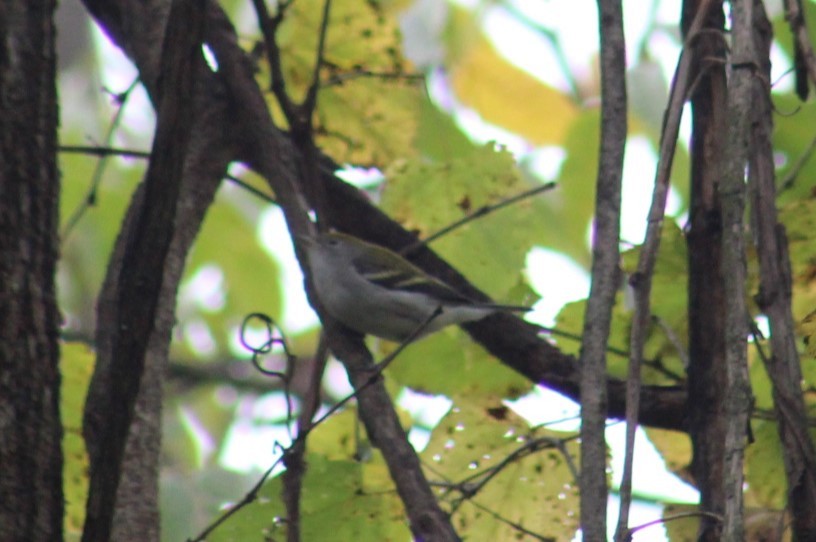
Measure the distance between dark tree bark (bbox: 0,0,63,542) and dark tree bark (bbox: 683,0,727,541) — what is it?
144 centimetres

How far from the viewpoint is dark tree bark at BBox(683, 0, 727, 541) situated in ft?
8.46

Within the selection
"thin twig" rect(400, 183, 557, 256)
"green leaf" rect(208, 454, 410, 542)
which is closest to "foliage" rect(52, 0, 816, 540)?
"green leaf" rect(208, 454, 410, 542)

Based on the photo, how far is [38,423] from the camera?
205 cm

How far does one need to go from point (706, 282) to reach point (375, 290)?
1.93m

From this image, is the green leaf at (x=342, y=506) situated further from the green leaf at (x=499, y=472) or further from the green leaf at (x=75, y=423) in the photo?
the green leaf at (x=75, y=423)

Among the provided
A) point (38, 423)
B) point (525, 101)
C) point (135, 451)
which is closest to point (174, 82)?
point (38, 423)

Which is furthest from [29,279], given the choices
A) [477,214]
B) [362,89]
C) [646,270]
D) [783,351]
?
[362,89]

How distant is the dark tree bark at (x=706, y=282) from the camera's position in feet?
8.46

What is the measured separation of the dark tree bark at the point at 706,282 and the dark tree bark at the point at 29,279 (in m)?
1.44

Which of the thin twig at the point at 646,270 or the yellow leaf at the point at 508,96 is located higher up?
the yellow leaf at the point at 508,96

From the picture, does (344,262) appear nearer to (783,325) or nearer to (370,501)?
(370,501)

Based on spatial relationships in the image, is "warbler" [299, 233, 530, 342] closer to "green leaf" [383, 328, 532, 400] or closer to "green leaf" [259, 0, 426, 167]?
"green leaf" [383, 328, 532, 400]

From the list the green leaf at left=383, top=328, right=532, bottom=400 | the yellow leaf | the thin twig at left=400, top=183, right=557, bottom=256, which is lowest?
the green leaf at left=383, top=328, right=532, bottom=400

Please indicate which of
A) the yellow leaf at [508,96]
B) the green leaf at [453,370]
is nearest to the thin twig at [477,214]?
the green leaf at [453,370]
